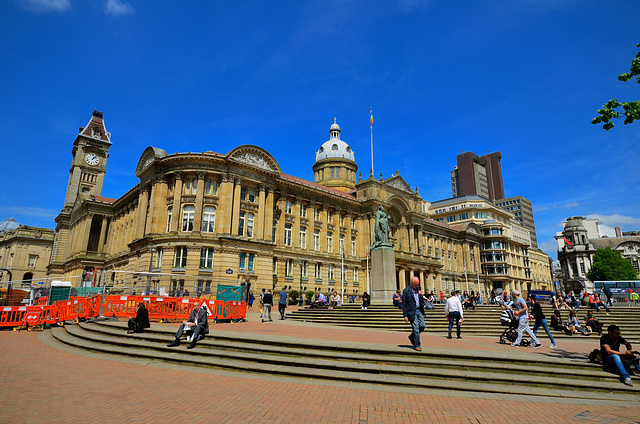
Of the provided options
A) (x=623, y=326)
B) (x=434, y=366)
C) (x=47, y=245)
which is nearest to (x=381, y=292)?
(x=623, y=326)

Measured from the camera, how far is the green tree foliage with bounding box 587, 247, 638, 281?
236 feet

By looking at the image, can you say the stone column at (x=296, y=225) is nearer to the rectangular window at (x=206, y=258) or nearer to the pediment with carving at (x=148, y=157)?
the rectangular window at (x=206, y=258)

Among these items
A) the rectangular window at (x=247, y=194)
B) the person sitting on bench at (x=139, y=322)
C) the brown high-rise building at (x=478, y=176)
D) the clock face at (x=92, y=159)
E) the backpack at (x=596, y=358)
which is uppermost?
the brown high-rise building at (x=478, y=176)

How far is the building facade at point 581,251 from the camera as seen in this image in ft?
280

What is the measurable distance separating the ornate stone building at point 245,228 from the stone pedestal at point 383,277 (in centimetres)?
1324

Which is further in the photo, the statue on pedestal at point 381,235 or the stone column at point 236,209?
the stone column at point 236,209

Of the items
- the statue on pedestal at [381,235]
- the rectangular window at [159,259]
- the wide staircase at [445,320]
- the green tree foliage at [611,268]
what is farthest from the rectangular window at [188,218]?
the green tree foliage at [611,268]

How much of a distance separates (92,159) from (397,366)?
93.1 m

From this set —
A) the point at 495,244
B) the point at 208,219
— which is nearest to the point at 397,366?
the point at 208,219

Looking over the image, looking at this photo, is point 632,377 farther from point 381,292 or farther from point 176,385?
point 381,292

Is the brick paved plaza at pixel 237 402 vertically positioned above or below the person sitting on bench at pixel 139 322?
below

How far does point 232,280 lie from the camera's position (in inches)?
1414

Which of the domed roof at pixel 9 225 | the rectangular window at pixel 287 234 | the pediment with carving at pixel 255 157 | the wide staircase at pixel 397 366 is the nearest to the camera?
the wide staircase at pixel 397 366

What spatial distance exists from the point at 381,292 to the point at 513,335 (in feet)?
39.4
